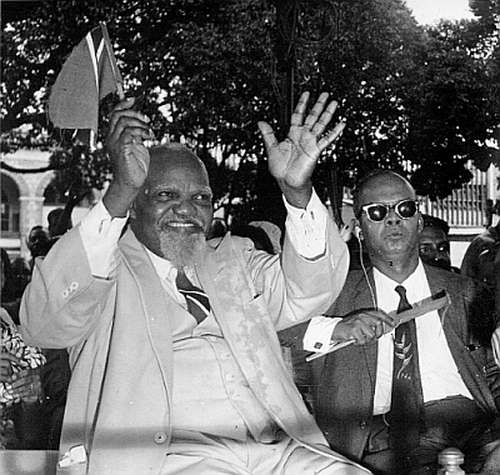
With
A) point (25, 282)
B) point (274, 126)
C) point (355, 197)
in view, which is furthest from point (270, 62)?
point (25, 282)

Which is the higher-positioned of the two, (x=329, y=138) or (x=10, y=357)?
(x=329, y=138)

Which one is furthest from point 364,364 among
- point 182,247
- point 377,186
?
point 182,247

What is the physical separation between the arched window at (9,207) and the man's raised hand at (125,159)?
0.97m

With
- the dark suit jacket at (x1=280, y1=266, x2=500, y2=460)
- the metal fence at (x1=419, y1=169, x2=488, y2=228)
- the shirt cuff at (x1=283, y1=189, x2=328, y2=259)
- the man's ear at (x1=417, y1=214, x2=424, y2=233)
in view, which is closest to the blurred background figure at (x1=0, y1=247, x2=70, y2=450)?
the dark suit jacket at (x1=280, y1=266, x2=500, y2=460)

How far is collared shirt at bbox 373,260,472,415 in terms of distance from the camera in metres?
3.00

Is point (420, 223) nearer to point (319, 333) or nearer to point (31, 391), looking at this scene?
point (319, 333)

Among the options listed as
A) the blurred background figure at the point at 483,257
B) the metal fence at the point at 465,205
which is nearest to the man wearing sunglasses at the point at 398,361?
the blurred background figure at the point at 483,257

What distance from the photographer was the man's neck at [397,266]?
3.14 metres

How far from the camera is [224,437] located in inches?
104

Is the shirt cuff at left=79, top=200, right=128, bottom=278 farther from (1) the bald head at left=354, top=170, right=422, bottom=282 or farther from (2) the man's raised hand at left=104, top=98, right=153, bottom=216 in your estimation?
(1) the bald head at left=354, top=170, right=422, bottom=282

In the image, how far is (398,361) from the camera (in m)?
3.02

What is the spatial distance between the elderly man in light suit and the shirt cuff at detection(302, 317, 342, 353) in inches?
9.3

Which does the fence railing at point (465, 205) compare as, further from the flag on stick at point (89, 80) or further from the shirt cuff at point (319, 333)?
the flag on stick at point (89, 80)

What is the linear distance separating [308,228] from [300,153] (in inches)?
9.1
